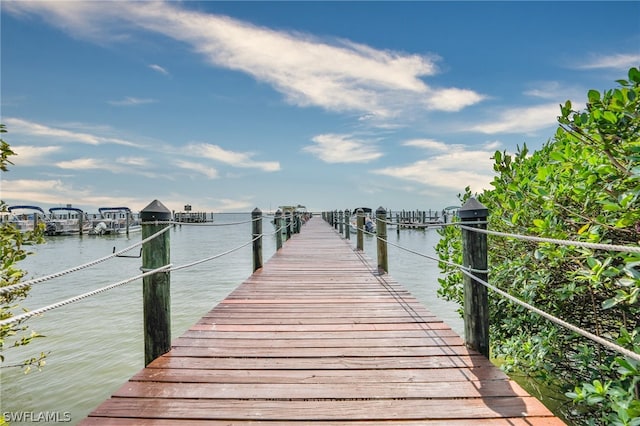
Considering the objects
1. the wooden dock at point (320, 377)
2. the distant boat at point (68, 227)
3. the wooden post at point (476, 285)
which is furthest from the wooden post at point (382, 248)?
the distant boat at point (68, 227)

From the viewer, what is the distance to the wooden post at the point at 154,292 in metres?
2.64

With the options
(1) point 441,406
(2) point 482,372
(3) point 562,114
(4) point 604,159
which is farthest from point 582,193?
(1) point 441,406

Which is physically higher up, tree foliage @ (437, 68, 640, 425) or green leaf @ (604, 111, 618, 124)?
green leaf @ (604, 111, 618, 124)

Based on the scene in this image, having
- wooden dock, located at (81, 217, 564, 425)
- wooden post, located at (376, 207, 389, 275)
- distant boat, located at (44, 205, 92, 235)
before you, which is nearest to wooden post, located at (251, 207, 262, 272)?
wooden post, located at (376, 207, 389, 275)

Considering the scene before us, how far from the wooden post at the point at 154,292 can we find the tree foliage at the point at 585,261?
2.64 meters

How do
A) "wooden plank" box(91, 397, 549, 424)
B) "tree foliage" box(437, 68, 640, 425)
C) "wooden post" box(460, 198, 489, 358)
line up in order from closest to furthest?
1. "wooden plank" box(91, 397, 549, 424)
2. "tree foliage" box(437, 68, 640, 425)
3. "wooden post" box(460, 198, 489, 358)

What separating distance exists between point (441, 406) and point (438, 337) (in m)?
1.11

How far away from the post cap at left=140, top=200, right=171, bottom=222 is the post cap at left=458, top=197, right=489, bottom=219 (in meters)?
2.20

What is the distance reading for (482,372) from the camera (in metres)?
2.35

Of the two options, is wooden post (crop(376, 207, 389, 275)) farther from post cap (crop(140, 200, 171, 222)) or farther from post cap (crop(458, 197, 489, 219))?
post cap (crop(140, 200, 171, 222))

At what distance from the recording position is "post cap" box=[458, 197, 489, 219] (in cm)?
266

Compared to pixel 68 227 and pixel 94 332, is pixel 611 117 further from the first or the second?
pixel 68 227

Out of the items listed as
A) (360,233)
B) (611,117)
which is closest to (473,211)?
(611,117)

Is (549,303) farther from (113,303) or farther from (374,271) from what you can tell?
(113,303)
